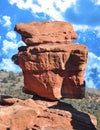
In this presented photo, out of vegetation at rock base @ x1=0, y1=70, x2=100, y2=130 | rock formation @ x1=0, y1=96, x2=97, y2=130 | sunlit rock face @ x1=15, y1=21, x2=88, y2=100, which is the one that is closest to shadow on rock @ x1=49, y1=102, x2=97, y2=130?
rock formation @ x1=0, y1=96, x2=97, y2=130

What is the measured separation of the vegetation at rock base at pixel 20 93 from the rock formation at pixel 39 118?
58906mm

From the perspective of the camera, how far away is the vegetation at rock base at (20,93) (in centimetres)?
10731

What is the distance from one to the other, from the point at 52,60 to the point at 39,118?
644cm

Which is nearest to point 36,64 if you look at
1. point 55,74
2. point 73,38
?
point 55,74

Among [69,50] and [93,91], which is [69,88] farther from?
[93,91]

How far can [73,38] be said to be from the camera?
157 ft

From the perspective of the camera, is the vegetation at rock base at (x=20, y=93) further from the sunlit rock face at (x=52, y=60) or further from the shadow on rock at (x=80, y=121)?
the shadow on rock at (x=80, y=121)

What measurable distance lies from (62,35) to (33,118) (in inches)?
414

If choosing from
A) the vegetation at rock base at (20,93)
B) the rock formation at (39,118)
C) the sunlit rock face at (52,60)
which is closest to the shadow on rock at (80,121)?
the rock formation at (39,118)

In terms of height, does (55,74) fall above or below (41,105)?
above

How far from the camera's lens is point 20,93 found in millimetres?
107875

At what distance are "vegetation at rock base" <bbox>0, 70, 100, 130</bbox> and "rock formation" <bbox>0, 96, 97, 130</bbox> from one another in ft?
193

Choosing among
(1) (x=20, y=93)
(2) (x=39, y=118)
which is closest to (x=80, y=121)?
(2) (x=39, y=118)

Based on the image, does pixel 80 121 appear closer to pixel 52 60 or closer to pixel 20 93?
pixel 52 60
